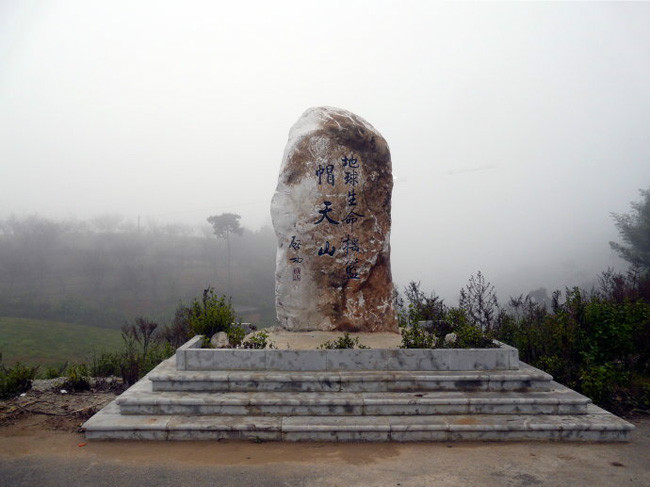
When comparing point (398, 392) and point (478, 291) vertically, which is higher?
point (478, 291)

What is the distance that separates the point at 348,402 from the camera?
584 centimetres

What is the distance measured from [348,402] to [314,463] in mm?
1007

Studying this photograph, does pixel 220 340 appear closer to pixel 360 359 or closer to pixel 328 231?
pixel 360 359

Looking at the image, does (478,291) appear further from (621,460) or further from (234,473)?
(234,473)

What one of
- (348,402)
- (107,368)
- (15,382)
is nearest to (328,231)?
(348,402)

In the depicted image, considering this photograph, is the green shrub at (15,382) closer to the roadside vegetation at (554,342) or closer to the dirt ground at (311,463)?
the roadside vegetation at (554,342)

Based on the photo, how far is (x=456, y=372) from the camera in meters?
6.48

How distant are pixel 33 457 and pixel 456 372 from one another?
16.5 ft

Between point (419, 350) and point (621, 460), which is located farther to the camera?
point (419, 350)

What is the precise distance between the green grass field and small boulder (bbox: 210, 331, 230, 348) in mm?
8902

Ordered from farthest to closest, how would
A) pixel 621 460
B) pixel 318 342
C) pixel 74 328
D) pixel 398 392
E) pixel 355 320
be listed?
1. pixel 74 328
2. pixel 355 320
3. pixel 318 342
4. pixel 398 392
5. pixel 621 460

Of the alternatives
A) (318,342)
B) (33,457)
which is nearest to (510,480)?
(318,342)

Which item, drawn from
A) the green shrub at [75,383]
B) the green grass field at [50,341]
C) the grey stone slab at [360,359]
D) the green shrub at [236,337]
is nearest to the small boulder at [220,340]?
the green shrub at [236,337]

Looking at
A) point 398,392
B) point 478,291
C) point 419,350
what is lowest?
point 398,392
